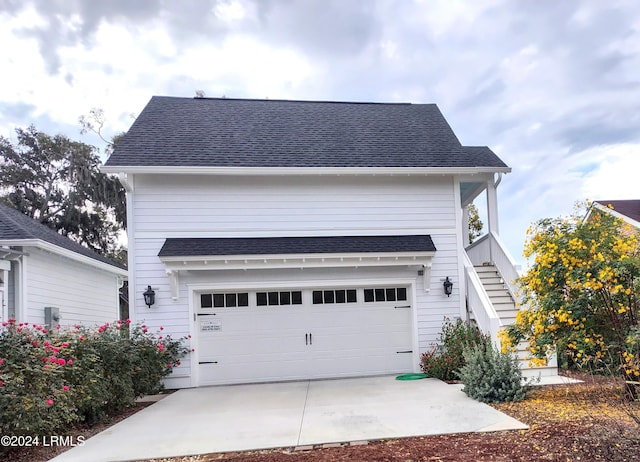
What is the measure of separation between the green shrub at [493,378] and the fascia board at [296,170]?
4.31 metres

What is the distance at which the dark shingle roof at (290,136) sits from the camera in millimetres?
9305

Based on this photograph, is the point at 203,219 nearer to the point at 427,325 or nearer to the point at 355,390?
the point at 355,390

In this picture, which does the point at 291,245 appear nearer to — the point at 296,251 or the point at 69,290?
the point at 296,251

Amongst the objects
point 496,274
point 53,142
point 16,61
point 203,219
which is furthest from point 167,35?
point 53,142

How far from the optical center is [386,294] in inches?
374

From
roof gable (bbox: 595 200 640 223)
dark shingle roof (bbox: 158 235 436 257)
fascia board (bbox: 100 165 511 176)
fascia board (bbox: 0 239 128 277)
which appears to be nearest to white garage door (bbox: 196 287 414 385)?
dark shingle roof (bbox: 158 235 436 257)

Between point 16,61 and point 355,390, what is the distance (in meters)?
15.3

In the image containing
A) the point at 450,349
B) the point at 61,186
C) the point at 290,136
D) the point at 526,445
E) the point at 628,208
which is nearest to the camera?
the point at 526,445

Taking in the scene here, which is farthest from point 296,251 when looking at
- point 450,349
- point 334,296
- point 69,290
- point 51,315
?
point 69,290

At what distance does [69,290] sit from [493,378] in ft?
32.5

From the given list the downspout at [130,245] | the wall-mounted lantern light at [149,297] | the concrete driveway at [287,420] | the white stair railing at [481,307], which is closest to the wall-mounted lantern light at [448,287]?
the white stair railing at [481,307]

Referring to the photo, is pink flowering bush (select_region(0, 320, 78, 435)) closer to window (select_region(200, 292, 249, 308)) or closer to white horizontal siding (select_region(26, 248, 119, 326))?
window (select_region(200, 292, 249, 308))

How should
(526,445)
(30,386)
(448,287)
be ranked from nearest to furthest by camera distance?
(526,445), (30,386), (448,287)

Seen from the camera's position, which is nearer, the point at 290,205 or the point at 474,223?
the point at 290,205
